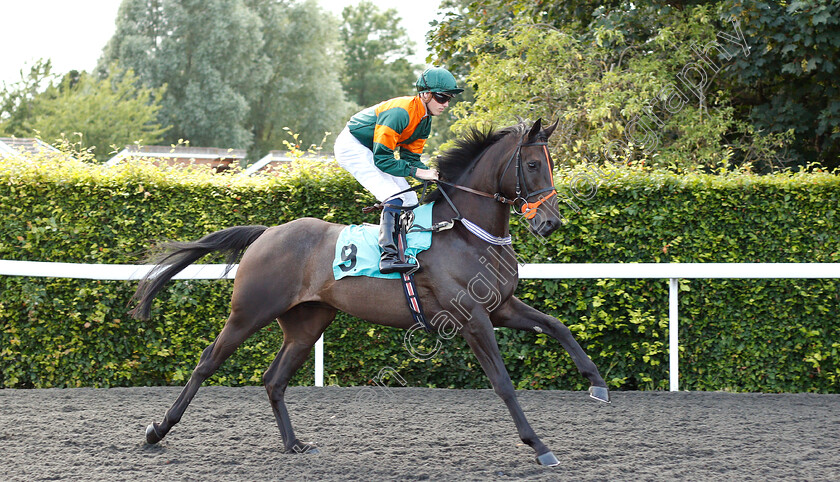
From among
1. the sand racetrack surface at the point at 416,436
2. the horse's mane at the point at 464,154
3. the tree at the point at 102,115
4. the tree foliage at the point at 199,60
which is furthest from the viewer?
the tree foliage at the point at 199,60

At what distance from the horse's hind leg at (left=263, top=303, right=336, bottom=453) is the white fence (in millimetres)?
1184

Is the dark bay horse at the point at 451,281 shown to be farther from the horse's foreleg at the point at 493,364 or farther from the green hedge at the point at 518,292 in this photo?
the green hedge at the point at 518,292

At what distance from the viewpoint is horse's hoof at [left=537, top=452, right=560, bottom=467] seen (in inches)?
141

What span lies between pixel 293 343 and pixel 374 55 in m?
46.6

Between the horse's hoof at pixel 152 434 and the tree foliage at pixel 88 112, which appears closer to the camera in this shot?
the horse's hoof at pixel 152 434

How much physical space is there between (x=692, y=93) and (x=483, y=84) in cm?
275

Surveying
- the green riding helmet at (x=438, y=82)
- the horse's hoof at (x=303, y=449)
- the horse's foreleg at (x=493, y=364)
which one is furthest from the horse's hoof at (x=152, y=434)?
the green riding helmet at (x=438, y=82)

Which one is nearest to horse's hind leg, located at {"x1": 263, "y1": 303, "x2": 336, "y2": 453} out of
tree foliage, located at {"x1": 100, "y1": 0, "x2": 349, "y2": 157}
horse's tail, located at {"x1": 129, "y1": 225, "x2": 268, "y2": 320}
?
horse's tail, located at {"x1": 129, "y1": 225, "x2": 268, "y2": 320}

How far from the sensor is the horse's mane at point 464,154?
402cm

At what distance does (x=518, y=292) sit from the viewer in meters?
5.61

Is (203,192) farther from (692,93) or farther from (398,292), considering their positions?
(692,93)

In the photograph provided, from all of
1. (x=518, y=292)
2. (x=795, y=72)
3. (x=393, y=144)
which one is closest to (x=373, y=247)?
(x=393, y=144)

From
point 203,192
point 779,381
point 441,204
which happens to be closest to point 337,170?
point 203,192

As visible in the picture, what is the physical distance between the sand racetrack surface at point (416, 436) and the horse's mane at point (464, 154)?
147 centimetres
